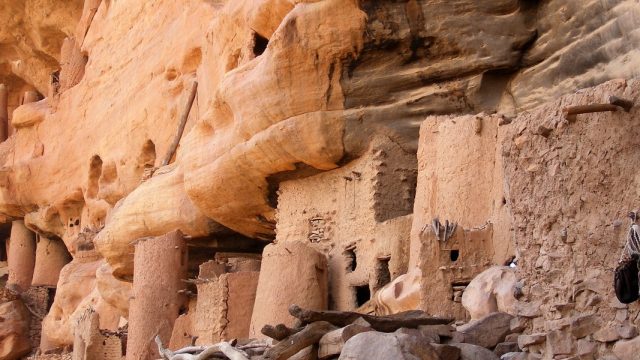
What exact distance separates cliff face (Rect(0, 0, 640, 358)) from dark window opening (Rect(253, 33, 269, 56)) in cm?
3

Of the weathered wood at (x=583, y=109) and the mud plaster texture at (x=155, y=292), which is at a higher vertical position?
the weathered wood at (x=583, y=109)

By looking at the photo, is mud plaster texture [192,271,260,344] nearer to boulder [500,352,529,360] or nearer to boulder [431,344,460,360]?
boulder [431,344,460,360]

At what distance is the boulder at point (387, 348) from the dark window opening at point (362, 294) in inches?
245

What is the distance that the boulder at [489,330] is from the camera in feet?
28.6

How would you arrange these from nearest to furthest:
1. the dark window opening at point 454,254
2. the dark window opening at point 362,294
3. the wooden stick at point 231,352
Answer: the wooden stick at point 231,352, the dark window opening at point 454,254, the dark window opening at point 362,294

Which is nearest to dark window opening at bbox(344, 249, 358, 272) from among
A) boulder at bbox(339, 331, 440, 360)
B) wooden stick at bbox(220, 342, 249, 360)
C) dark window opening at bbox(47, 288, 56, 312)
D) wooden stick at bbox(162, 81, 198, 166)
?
wooden stick at bbox(220, 342, 249, 360)

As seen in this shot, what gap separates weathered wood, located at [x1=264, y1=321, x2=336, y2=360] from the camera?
887 cm

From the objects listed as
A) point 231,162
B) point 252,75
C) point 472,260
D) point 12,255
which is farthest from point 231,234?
point 12,255

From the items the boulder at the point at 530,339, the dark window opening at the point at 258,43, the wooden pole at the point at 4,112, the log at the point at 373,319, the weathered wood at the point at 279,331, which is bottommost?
the boulder at the point at 530,339

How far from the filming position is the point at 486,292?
32.3ft

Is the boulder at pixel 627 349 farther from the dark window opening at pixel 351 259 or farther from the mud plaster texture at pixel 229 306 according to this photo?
the mud plaster texture at pixel 229 306

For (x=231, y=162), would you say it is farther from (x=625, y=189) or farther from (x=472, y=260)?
(x=625, y=189)

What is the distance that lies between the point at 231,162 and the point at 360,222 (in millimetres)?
2633

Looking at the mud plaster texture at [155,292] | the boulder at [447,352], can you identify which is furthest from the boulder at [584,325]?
Answer: the mud plaster texture at [155,292]
